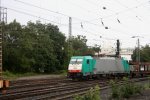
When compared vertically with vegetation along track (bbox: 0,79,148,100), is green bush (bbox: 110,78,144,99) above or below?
above

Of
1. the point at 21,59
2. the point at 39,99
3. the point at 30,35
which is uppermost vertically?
the point at 30,35

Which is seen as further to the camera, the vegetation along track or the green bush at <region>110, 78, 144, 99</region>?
the vegetation along track

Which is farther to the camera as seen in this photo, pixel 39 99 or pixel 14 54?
pixel 14 54

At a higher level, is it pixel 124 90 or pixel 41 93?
pixel 124 90

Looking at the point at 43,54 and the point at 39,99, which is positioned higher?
the point at 43,54

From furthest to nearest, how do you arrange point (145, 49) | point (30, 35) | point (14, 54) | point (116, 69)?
point (145, 49) → point (30, 35) → point (14, 54) → point (116, 69)

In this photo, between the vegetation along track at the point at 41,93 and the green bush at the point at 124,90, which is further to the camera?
the vegetation along track at the point at 41,93

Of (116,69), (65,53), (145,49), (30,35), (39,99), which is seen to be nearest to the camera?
(39,99)

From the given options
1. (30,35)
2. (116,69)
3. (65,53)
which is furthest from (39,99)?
(65,53)

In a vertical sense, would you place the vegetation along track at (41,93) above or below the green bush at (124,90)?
below

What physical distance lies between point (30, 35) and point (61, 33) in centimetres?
977

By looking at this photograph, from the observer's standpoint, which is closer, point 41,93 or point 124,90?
point 124,90

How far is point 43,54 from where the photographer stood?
6072 cm

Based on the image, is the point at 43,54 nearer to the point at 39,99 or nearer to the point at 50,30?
the point at 50,30
